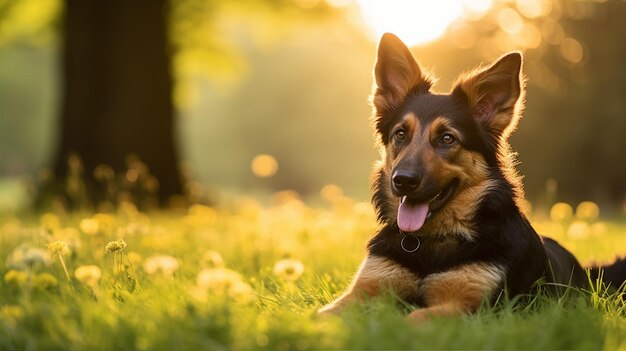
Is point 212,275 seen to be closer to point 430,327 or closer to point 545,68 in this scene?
point 430,327

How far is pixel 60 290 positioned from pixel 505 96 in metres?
3.21

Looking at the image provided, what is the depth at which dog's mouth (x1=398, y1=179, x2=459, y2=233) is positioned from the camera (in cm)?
483

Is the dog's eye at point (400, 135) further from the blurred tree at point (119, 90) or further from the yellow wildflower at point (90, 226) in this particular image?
the blurred tree at point (119, 90)

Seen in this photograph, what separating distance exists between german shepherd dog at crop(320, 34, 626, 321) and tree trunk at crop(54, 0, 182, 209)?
9.34 metres

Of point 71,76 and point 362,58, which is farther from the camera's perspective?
point 362,58

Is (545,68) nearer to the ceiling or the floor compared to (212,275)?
nearer to the ceiling

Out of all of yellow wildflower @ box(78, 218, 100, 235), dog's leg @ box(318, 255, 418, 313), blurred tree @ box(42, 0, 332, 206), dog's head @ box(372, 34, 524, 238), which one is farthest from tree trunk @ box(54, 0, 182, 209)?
dog's leg @ box(318, 255, 418, 313)

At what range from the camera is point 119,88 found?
1436 cm

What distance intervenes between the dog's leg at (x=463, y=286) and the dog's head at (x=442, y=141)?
0.37 metres

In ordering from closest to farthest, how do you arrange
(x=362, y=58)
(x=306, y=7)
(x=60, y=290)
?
(x=60, y=290), (x=306, y=7), (x=362, y=58)

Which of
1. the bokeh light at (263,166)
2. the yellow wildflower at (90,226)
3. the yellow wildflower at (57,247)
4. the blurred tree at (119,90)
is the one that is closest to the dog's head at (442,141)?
the yellow wildflower at (57,247)

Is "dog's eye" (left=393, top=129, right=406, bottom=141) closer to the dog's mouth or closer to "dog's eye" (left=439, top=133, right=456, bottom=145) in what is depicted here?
"dog's eye" (left=439, top=133, right=456, bottom=145)

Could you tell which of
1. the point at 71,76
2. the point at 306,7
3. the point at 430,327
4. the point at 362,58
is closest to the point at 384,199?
the point at 430,327

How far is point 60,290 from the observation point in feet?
14.8
